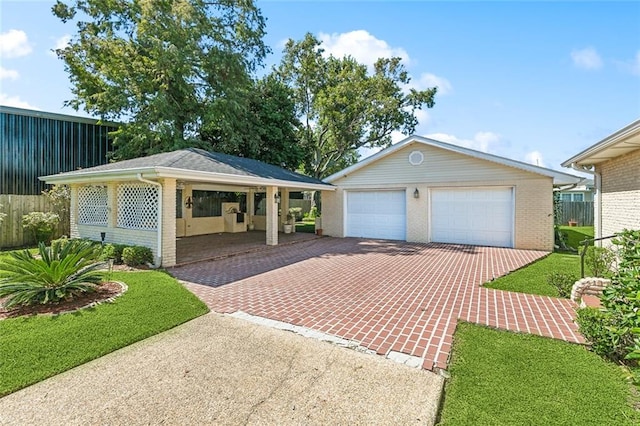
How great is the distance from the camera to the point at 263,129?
20.9m

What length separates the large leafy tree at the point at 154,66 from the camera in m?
17.0

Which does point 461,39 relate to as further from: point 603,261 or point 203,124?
point 203,124

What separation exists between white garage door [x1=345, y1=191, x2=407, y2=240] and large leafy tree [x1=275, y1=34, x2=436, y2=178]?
27.8 ft

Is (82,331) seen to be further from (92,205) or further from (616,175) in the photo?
(616,175)

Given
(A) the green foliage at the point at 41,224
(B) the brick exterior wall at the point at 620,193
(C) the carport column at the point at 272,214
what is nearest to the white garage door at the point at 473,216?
(B) the brick exterior wall at the point at 620,193

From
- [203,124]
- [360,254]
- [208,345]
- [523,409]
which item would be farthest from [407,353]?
[203,124]

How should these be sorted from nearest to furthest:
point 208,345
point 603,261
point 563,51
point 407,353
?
point 407,353 < point 208,345 < point 603,261 < point 563,51

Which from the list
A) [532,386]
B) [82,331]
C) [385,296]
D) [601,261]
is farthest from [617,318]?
[82,331]

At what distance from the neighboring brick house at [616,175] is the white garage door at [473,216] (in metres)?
3.25

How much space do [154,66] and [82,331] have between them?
16961 millimetres

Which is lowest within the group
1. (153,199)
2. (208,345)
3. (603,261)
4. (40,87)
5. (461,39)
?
(208,345)

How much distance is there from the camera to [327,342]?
14.4 ft

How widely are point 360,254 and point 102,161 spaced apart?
16.7 m

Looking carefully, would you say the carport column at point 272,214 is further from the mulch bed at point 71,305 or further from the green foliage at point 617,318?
the green foliage at point 617,318
